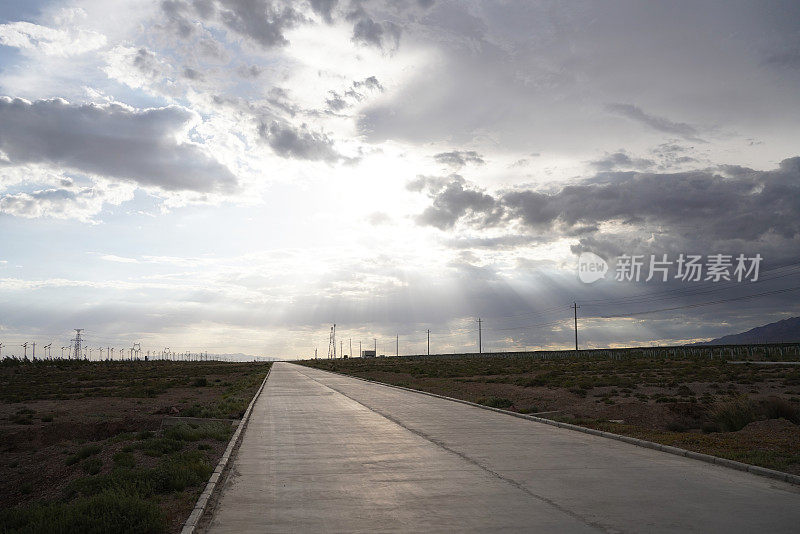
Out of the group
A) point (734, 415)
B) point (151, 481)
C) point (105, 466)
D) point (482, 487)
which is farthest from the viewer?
point (734, 415)

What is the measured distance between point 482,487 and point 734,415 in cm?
1302

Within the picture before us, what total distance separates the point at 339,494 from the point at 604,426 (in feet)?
35.4

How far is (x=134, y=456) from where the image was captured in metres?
14.5

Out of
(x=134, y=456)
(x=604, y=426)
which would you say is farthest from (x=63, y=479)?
(x=604, y=426)

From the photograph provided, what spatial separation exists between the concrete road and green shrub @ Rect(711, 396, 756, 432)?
19.2ft

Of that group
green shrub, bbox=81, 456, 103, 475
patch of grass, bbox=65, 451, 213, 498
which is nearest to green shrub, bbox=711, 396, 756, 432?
patch of grass, bbox=65, 451, 213, 498

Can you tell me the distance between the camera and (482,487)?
897 cm

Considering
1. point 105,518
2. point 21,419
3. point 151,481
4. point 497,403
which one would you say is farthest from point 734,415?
point 21,419

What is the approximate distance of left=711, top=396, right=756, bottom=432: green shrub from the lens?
1766cm

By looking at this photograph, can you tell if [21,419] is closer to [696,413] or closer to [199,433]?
[199,433]

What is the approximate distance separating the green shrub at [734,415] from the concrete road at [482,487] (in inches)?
230

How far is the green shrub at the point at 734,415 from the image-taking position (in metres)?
17.7

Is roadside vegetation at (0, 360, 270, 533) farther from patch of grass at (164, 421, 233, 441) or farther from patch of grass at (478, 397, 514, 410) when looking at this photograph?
patch of grass at (478, 397, 514, 410)

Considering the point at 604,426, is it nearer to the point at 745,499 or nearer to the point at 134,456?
the point at 745,499
